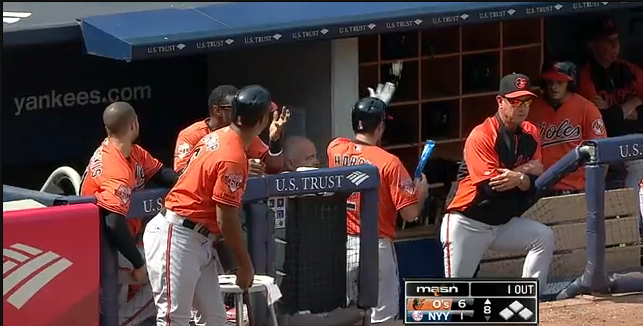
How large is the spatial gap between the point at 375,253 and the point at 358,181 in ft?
1.41

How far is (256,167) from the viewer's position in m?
7.19

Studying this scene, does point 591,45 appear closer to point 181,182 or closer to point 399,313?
point 399,313

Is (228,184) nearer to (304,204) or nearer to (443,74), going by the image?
(304,204)

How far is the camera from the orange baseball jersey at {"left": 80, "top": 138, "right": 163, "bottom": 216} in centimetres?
653

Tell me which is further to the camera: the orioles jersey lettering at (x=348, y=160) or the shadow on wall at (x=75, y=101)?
the shadow on wall at (x=75, y=101)

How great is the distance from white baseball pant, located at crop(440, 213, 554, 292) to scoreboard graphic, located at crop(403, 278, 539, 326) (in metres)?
0.38

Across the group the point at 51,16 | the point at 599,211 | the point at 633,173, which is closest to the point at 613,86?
the point at 633,173

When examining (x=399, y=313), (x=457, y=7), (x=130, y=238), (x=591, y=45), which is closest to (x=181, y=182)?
Result: (x=130, y=238)

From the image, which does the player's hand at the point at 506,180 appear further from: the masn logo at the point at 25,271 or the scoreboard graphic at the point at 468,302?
the masn logo at the point at 25,271

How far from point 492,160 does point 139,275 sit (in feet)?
7.10

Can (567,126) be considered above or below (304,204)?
above

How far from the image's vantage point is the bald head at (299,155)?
769 cm

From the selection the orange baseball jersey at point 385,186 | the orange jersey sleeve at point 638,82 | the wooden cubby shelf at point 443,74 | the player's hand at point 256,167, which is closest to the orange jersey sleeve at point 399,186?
the orange baseball jersey at point 385,186

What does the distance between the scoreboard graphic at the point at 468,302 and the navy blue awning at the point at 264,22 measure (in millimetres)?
1885
